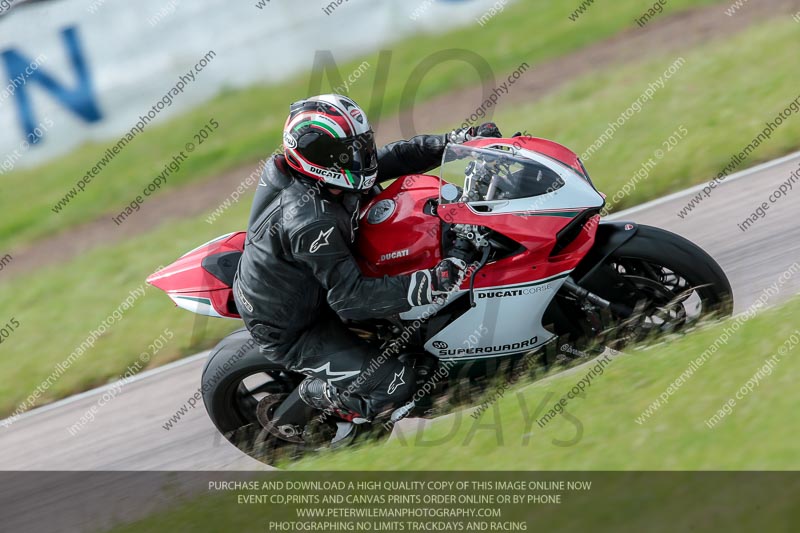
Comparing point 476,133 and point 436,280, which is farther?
point 476,133

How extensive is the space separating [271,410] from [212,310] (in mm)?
830

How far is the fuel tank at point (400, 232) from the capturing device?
4984 millimetres

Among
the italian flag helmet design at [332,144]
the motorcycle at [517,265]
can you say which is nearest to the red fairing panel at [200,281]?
the motorcycle at [517,265]

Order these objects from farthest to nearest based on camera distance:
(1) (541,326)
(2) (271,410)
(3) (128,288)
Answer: (3) (128,288)
(2) (271,410)
(1) (541,326)

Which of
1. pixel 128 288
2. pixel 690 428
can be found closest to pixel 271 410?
pixel 690 428

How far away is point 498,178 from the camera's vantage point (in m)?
4.86

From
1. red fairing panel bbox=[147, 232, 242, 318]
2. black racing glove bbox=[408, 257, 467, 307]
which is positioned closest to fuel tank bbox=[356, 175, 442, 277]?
black racing glove bbox=[408, 257, 467, 307]

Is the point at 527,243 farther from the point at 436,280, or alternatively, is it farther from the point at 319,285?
the point at 319,285

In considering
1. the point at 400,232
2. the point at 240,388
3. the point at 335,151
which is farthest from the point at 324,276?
the point at 240,388

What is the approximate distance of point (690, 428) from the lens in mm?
4211

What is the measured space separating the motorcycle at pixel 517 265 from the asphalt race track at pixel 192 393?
1058 mm

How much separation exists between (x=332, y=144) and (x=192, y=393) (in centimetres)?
324

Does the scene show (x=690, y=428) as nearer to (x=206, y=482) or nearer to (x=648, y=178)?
(x=206, y=482)

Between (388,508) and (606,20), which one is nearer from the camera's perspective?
(388,508)
